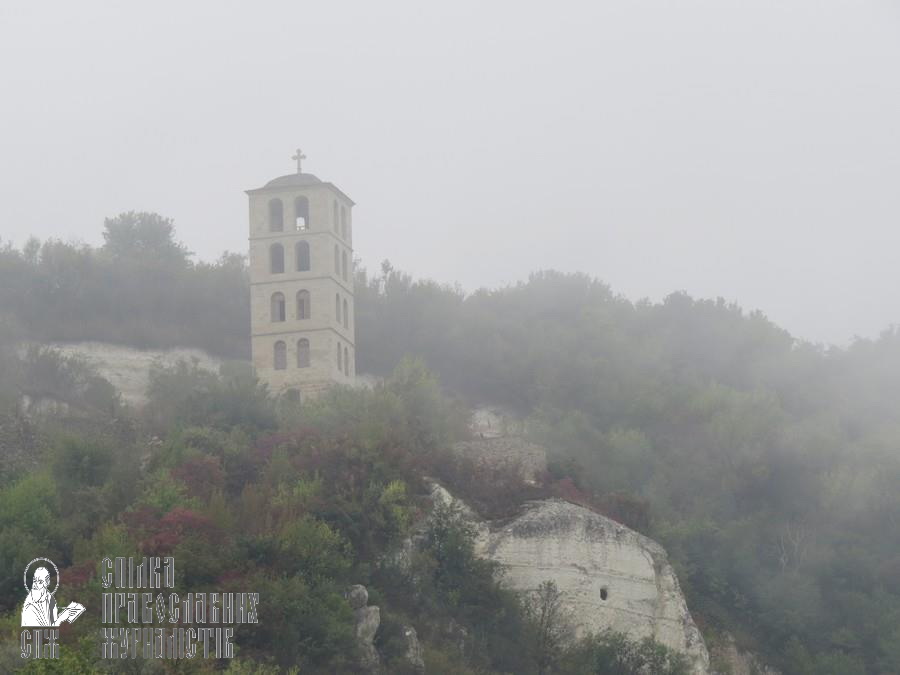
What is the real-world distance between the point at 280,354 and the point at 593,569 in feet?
37.0

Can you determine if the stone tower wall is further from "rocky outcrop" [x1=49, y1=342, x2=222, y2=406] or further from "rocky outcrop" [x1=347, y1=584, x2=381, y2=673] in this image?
"rocky outcrop" [x1=347, y1=584, x2=381, y2=673]

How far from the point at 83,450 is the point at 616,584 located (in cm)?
1071

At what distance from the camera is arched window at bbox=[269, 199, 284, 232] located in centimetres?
5584

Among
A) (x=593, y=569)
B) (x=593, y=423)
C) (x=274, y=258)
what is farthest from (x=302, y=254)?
(x=593, y=569)

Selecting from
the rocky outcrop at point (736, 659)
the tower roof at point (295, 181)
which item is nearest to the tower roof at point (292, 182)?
the tower roof at point (295, 181)

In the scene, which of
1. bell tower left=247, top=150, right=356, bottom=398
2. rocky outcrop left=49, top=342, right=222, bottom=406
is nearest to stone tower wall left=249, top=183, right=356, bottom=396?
bell tower left=247, top=150, right=356, bottom=398

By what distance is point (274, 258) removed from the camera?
2197 inches

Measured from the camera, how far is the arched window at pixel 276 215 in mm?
55844

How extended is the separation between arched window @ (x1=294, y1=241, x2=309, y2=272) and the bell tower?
2 cm

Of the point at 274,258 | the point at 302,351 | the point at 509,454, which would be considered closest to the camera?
the point at 509,454

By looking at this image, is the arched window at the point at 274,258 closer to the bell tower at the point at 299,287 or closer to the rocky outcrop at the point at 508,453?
the bell tower at the point at 299,287

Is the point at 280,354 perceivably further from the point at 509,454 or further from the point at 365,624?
the point at 365,624

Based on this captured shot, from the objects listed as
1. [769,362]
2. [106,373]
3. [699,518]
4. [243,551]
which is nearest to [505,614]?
[243,551]

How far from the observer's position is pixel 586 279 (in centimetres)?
6700
